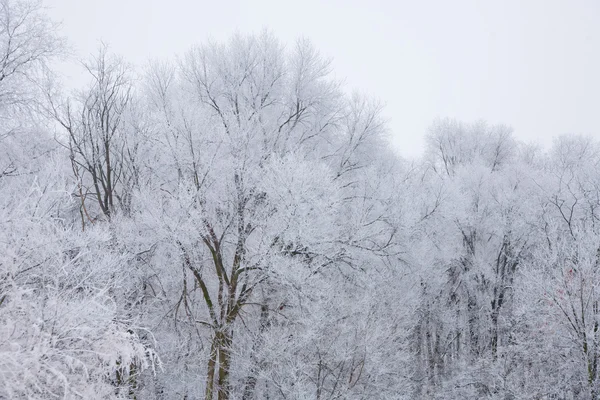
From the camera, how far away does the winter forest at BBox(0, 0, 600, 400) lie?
8.70 metres

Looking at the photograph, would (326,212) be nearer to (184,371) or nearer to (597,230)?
(184,371)

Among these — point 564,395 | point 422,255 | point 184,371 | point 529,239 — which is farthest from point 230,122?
point 529,239

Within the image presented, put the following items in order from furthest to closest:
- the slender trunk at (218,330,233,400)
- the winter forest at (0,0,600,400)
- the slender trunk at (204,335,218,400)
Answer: the slender trunk at (218,330,233,400)
the slender trunk at (204,335,218,400)
the winter forest at (0,0,600,400)

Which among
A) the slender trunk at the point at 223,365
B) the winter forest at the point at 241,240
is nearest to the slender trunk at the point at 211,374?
the winter forest at the point at 241,240

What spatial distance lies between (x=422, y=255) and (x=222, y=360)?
9.34 meters

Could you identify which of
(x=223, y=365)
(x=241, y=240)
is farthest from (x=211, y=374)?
(x=241, y=240)

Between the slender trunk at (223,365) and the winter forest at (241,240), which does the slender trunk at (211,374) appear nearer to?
the winter forest at (241,240)

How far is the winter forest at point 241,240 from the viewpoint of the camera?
870 cm

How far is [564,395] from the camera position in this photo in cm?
1226

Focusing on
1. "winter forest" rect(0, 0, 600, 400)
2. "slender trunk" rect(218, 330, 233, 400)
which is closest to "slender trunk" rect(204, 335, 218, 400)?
"winter forest" rect(0, 0, 600, 400)

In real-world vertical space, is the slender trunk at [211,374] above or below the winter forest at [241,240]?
below

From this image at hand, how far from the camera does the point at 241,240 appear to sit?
1134 cm

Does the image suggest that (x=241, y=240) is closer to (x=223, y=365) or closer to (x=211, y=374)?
(x=223, y=365)

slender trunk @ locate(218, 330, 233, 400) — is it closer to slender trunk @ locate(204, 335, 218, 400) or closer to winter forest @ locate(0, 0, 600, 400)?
winter forest @ locate(0, 0, 600, 400)
